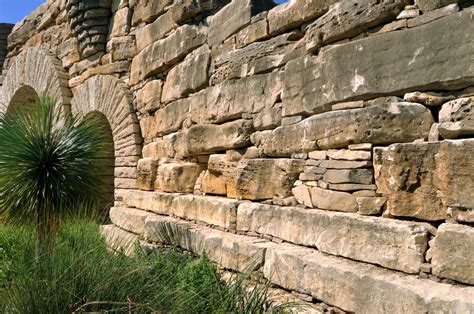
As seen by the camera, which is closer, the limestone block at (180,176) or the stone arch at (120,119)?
the limestone block at (180,176)

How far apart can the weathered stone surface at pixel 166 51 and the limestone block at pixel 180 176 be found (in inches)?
52.0

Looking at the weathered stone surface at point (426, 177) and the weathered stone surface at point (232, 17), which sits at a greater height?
the weathered stone surface at point (232, 17)

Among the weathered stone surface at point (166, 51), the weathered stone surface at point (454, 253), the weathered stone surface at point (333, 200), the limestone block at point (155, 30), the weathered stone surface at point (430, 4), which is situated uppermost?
the limestone block at point (155, 30)

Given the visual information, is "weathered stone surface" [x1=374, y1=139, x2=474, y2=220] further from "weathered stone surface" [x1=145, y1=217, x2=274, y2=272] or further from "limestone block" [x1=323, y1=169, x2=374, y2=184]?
"weathered stone surface" [x1=145, y1=217, x2=274, y2=272]

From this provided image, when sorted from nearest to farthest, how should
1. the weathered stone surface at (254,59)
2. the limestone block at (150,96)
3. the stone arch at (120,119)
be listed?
the weathered stone surface at (254,59), the limestone block at (150,96), the stone arch at (120,119)

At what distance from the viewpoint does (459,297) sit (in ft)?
7.88

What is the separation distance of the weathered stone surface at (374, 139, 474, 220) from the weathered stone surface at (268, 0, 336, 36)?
52.3 inches

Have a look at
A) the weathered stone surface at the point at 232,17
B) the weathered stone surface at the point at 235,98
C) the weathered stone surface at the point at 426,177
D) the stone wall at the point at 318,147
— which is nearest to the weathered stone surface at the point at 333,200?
the stone wall at the point at 318,147

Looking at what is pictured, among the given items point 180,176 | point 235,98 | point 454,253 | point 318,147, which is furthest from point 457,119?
point 180,176

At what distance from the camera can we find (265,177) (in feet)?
13.4

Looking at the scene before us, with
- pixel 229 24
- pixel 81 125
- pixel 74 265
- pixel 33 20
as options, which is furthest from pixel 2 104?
pixel 74 265

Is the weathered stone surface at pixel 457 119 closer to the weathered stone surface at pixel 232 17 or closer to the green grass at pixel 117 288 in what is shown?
the green grass at pixel 117 288

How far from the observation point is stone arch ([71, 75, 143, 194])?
6.73 meters

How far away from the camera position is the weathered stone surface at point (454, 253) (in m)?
2.47
